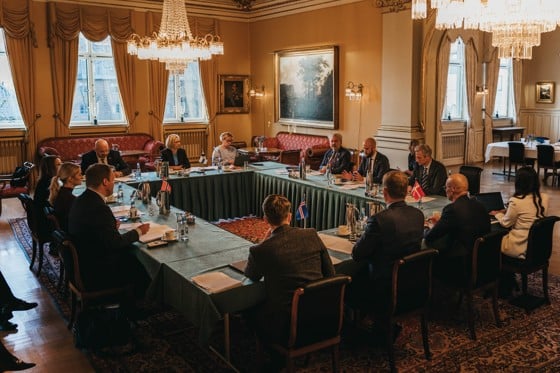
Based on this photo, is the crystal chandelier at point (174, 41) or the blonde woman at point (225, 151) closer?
the crystal chandelier at point (174, 41)

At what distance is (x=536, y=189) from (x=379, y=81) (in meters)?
6.89

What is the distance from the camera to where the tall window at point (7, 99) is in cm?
1185

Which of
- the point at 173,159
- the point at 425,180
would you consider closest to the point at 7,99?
the point at 173,159

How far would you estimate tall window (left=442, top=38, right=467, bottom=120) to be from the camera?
1430 cm

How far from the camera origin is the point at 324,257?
11.3 ft

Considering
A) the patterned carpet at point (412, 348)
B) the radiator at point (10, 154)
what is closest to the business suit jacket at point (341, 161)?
the patterned carpet at point (412, 348)

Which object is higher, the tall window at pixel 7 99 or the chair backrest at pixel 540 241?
the tall window at pixel 7 99

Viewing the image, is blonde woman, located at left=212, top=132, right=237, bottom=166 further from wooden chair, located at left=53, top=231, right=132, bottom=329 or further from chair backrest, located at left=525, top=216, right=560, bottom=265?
chair backrest, located at left=525, top=216, right=560, bottom=265

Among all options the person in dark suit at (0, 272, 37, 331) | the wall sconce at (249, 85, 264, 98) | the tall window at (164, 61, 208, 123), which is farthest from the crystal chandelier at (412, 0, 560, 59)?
the tall window at (164, 61, 208, 123)

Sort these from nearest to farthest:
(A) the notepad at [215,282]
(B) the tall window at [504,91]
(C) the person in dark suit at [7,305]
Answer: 1. (A) the notepad at [215,282]
2. (C) the person in dark suit at [7,305]
3. (B) the tall window at [504,91]

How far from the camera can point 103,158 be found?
782 cm

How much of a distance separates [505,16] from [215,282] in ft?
14.1

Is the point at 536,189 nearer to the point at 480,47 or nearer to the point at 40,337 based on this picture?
the point at 40,337

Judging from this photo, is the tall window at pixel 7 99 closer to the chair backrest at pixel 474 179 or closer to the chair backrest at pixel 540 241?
the chair backrest at pixel 474 179
